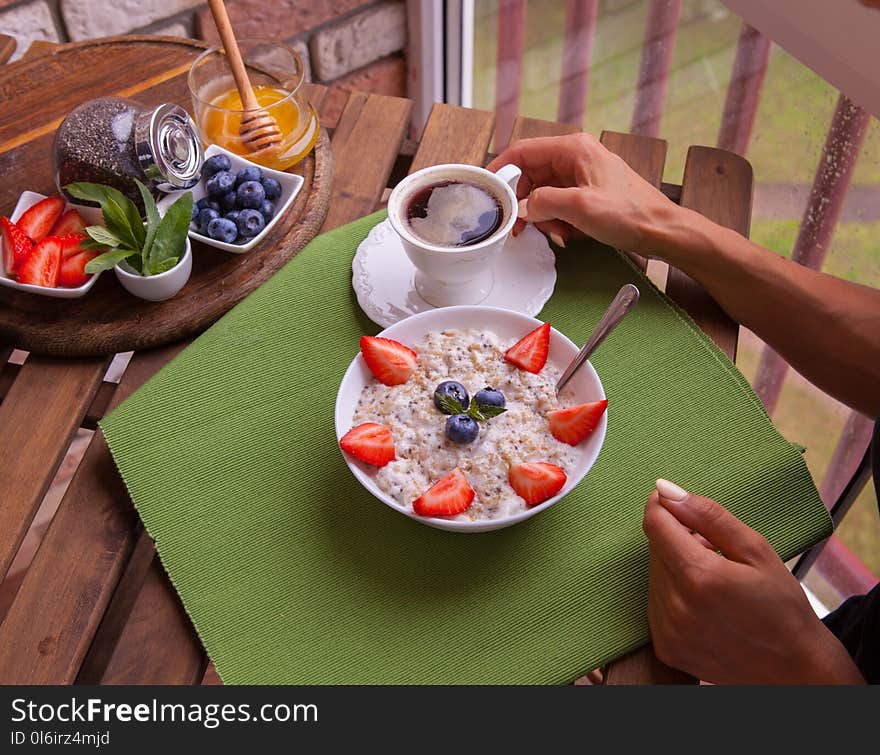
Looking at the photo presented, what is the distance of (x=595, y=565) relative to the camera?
103 centimetres

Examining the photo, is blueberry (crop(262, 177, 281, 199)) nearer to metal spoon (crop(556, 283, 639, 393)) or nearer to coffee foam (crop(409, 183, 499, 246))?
coffee foam (crop(409, 183, 499, 246))

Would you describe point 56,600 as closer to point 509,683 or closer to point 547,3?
point 509,683

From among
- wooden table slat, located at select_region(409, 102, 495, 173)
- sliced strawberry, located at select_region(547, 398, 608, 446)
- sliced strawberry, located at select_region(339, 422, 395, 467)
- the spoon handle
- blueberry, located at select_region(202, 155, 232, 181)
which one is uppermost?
the spoon handle

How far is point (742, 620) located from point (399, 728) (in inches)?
14.8

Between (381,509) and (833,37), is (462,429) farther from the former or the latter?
(833,37)

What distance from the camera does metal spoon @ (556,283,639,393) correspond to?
3.49 feet

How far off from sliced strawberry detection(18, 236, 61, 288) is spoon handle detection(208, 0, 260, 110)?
372mm

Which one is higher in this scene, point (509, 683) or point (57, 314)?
point (57, 314)

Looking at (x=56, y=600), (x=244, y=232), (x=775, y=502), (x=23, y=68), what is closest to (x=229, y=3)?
(x=23, y=68)

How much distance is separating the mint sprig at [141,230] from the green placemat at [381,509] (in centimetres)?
12

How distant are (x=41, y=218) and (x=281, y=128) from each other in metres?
0.38

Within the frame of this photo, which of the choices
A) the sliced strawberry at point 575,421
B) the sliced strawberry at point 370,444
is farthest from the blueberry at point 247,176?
the sliced strawberry at point 575,421

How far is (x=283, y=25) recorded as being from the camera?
215 centimetres

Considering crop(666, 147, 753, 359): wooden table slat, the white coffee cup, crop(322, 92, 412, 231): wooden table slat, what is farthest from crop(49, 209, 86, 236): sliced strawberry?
crop(666, 147, 753, 359): wooden table slat
